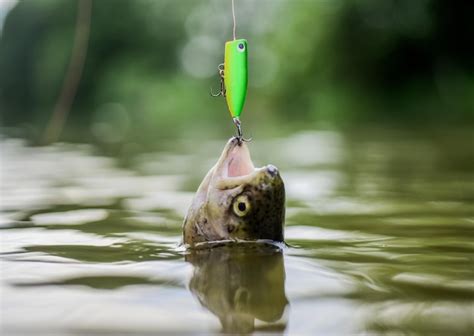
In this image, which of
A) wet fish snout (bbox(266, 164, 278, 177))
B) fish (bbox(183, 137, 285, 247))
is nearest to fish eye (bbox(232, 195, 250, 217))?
fish (bbox(183, 137, 285, 247))

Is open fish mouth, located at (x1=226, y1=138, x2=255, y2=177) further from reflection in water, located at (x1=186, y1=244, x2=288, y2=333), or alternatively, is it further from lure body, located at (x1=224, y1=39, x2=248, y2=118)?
reflection in water, located at (x1=186, y1=244, x2=288, y2=333)

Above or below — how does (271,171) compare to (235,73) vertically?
below

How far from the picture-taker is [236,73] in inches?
140

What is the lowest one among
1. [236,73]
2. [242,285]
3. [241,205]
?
[242,285]

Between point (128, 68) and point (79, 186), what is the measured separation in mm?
37354

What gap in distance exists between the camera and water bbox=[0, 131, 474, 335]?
2.53 meters

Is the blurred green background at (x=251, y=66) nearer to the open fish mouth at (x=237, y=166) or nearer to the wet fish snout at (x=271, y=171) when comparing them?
the open fish mouth at (x=237, y=166)

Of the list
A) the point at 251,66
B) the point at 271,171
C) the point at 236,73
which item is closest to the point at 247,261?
the point at 271,171

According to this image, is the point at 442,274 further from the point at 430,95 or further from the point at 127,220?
the point at 430,95

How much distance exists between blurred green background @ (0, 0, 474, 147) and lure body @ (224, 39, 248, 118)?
9074 mm

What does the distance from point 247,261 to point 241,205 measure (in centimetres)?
28

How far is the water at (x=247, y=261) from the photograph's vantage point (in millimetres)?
2531

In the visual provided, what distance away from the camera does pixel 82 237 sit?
4.16 meters

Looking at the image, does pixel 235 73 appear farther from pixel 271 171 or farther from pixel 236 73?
pixel 271 171
